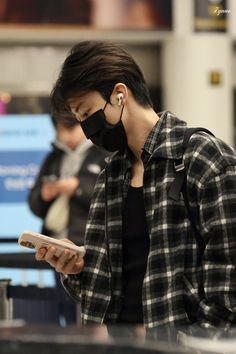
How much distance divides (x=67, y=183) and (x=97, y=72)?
11.5 feet

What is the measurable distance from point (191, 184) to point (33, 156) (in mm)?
4924

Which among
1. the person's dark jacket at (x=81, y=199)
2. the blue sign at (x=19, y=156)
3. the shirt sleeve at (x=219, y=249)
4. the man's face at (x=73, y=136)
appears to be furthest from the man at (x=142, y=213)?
the blue sign at (x=19, y=156)

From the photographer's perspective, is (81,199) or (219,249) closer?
(219,249)

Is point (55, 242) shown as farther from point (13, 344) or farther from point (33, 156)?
point (33, 156)

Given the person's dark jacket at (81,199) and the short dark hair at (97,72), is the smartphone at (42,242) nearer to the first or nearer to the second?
the short dark hair at (97,72)

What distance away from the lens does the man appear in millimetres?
2361

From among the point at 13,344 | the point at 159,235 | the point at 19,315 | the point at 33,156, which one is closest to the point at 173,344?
the point at 13,344

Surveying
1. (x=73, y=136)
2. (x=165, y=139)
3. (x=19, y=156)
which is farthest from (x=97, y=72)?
(x=19, y=156)

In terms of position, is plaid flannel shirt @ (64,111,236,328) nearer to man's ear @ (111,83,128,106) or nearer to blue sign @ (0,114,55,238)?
man's ear @ (111,83,128,106)

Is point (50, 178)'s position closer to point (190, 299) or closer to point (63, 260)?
point (63, 260)

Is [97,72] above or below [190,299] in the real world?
above

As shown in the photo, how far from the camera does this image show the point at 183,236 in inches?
94.7

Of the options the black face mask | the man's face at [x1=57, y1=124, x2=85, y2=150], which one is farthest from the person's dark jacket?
the black face mask

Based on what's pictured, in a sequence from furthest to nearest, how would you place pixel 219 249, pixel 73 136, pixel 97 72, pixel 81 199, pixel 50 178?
pixel 50 178 → pixel 73 136 → pixel 81 199 → pixel 97 72 → pixel 219 249
